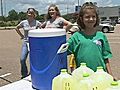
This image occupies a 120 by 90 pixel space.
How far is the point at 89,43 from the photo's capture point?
2221mm

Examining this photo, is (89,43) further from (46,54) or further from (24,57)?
(24,57)

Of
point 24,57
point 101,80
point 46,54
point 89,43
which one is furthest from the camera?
point 24,57

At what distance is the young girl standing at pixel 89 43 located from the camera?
2222mm

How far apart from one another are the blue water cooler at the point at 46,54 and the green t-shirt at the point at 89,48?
294 mm

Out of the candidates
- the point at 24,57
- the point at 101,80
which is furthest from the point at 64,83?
the point at 24,57

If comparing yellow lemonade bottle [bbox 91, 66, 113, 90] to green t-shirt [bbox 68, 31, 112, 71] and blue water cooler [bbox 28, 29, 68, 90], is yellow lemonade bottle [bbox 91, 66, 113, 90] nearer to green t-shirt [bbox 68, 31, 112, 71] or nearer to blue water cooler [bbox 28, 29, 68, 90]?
blue water cooler [bbox 28, 29, 68, 90]

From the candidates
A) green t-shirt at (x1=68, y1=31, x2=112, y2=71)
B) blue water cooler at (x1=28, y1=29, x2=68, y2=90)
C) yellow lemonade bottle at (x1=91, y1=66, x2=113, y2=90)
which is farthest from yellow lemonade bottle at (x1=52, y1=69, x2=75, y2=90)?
green t-shirt at (x1=68, y1=31, x2=112, y2=71)

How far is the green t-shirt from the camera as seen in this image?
87.8 inches

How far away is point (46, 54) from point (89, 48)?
466 millimetres

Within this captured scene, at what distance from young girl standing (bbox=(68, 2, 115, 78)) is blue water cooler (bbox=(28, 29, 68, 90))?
298 millimetres

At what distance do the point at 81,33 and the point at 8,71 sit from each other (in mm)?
6476

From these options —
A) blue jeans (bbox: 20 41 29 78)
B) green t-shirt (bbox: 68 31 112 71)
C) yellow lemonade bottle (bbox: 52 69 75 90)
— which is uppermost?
green t-shirt (bbox: 68 31 112 71)

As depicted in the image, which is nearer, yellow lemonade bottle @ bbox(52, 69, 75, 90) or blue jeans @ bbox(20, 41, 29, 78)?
yellow lemonade bottle @ bbox(52, 69, 75, 90)

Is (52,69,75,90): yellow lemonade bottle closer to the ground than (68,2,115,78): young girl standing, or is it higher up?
closer to the ground
